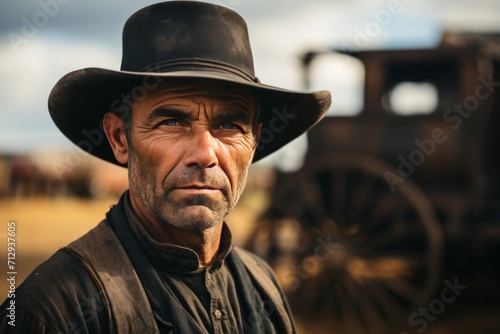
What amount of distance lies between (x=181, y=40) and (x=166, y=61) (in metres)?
0.08

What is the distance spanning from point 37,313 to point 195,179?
51 cm

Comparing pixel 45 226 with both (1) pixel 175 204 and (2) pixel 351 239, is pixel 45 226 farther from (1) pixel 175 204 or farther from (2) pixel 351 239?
(1) pixel 175 204

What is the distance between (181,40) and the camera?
1.55 m

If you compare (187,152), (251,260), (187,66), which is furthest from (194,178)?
(251,260)

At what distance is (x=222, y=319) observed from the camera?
1.58 meters

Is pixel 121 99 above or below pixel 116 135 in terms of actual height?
above

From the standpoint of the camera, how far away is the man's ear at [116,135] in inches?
65.4

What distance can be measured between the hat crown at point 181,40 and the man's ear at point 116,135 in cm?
17

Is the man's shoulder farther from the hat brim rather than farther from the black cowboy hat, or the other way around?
the black cowboy hat

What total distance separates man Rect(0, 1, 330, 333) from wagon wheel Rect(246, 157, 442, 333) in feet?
15.0

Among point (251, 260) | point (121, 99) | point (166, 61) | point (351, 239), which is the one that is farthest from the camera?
point (351, 239)

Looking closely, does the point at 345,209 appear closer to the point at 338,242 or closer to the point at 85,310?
the point at 338,242

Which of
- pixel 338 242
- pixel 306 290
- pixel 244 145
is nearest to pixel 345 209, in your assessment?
pixel 338 242

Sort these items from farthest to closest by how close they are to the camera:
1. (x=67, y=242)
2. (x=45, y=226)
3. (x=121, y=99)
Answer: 1. (x=45, y=226)
2. (x=67, y=242)
3. (x=121, y=99)
